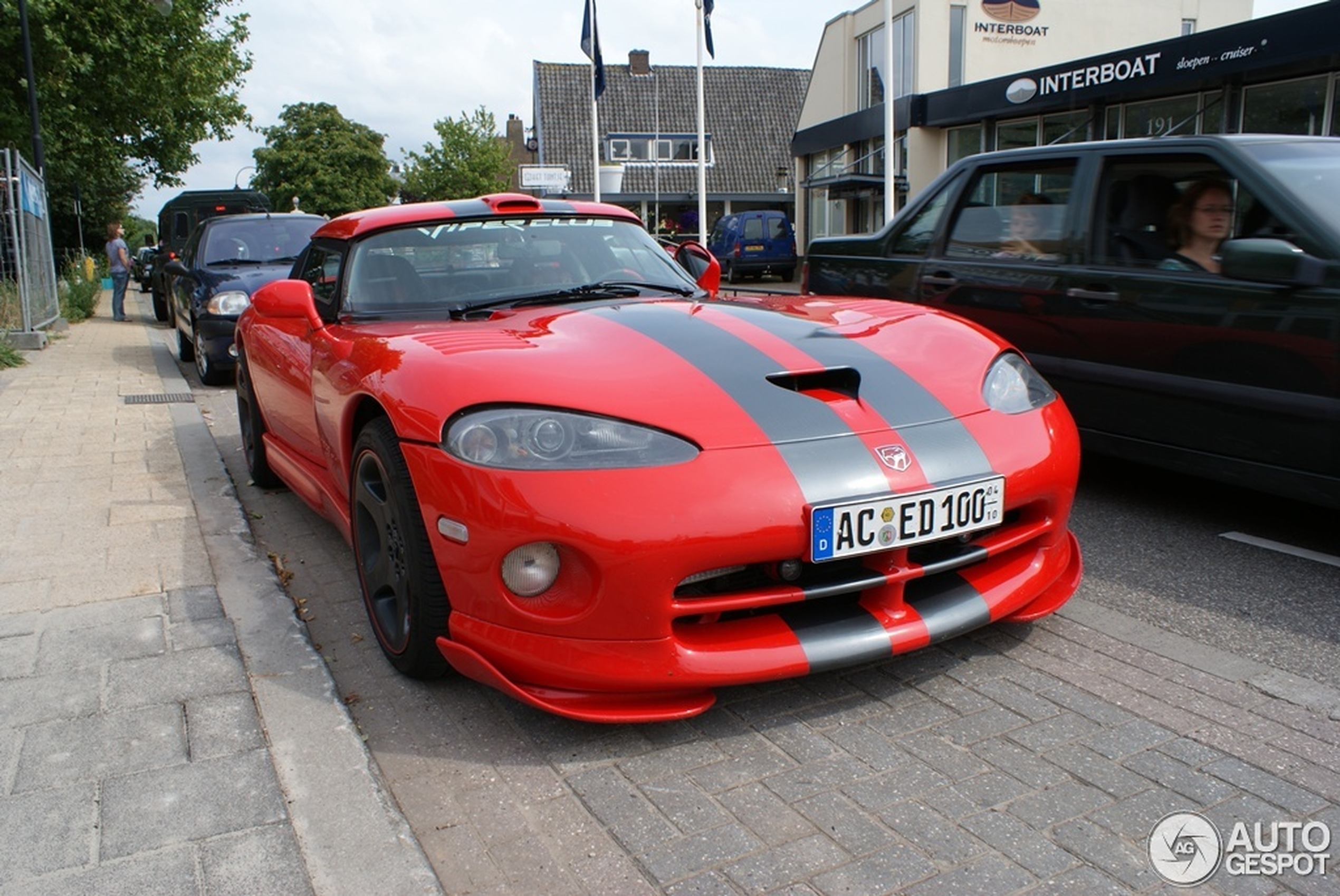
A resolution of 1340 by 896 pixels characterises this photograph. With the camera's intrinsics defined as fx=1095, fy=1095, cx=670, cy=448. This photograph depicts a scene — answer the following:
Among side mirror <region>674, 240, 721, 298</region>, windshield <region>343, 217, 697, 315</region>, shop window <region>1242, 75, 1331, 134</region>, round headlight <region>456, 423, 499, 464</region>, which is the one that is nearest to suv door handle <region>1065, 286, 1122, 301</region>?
side mirror <region>674, 240, 721, 298</region>

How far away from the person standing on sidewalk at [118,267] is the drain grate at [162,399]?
36.2ft

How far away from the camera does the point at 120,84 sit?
19719 millimetres

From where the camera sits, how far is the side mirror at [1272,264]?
3668 mm

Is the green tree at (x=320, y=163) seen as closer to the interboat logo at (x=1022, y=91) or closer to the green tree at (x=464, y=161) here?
the green tree at (x=464, y=161)

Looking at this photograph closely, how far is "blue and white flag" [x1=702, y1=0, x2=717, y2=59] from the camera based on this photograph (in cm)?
2395

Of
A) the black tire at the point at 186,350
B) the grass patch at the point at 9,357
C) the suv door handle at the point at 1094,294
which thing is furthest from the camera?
the black tire at the point at 186,350

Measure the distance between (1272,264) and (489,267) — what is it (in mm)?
2710

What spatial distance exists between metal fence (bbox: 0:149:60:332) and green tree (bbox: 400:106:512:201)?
126ft

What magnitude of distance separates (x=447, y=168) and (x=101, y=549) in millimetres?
51417

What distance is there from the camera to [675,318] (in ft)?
11.0

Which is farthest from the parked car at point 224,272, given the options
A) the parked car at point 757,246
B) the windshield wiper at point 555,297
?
the parked car at point 757,246

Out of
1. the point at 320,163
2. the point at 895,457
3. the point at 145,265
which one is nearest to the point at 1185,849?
the point at 895,457

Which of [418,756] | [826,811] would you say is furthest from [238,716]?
[826,811]

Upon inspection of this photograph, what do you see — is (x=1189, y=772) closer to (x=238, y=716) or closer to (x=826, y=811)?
(x=826, y=811)
